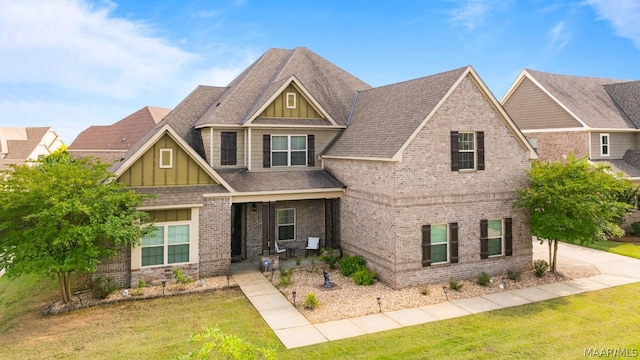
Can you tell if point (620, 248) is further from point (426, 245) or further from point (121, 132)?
point (121, 132)

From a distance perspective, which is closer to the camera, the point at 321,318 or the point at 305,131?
the point at 321,318

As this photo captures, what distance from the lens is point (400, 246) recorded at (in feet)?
45.6

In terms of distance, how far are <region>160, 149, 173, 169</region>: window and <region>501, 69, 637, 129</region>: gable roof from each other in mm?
25803

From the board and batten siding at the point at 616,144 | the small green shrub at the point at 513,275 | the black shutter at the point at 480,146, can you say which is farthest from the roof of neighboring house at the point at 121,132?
the board and batten siding at the point at 616,144

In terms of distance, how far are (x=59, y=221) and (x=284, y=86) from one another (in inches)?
423

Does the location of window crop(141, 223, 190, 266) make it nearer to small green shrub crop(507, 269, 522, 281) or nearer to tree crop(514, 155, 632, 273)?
small green shrub crop(507, 269, 522, 281)

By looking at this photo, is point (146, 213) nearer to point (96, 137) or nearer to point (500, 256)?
point (500, 256)

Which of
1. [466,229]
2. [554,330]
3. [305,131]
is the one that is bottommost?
[554,330]

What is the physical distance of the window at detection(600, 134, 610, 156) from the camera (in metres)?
26.2

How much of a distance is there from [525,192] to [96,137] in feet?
134

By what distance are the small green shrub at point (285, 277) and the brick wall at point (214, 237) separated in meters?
2.23

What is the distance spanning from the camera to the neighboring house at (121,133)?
36188 mm

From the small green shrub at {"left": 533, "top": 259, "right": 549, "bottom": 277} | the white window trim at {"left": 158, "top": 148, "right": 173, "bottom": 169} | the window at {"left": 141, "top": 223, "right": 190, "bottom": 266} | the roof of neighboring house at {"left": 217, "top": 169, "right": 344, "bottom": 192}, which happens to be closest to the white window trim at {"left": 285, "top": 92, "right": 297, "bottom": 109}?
the roof of neighboring house at {"left": 217, "top": 169, "right": 344, "bottom": 192}

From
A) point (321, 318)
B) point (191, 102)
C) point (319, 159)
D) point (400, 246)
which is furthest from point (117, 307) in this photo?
point (191, 102)
